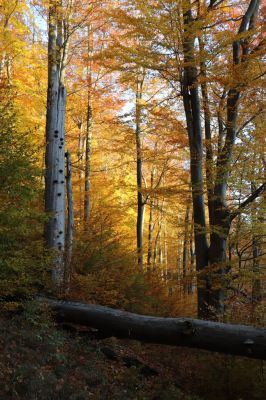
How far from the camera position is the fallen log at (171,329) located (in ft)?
19.8

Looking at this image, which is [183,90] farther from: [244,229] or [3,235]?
[3,235]

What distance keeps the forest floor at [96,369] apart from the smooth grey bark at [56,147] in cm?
173

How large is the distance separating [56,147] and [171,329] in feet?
16.0

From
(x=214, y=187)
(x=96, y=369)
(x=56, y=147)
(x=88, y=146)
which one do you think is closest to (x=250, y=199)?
(x=214, y=187)

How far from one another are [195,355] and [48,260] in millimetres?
3473

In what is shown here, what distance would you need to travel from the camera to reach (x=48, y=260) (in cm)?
→ 664

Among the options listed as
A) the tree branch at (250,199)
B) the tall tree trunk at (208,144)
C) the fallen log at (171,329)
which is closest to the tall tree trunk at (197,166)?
the tall tree trunk at (208,144)

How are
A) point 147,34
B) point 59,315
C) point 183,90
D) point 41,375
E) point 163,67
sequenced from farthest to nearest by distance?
point 183,90
point 163,67
point 147,34
point 59,315
point 41,375

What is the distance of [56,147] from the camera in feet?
28.5

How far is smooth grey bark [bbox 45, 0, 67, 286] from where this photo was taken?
8227 millimetres

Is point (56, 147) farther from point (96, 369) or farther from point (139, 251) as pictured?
point (139, 251)

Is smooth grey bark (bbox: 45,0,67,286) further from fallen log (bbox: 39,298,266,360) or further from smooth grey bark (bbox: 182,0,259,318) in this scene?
smooth grey bark (bbox: 182,0,259,318)

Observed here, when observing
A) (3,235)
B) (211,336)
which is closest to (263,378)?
(211,336)

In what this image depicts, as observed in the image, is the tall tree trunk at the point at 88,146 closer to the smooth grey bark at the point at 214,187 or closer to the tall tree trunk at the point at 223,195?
the smooth grey bark at the point at 214,187
